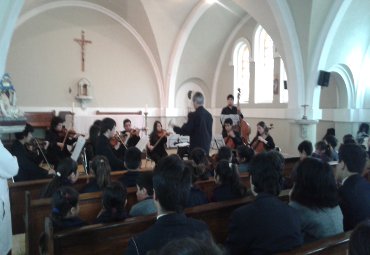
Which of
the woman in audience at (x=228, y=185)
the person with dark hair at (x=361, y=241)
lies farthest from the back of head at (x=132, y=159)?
the person with dark hair at (x=361, y=241)

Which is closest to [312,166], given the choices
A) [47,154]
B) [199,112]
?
[199,112]

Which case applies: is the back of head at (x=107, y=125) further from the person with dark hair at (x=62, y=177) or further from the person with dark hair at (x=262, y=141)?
the person with dark hair at (x=262, y=141)

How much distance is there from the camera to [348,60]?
9.17m

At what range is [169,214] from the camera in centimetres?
173

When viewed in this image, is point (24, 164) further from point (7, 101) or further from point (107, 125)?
Result: point (107, 125)

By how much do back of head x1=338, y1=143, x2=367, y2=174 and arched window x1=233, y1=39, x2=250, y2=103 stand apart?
10208mm

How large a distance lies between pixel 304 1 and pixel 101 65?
8.09 m

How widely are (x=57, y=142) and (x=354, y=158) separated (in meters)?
5.40

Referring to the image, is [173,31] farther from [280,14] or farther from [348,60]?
[348,60]

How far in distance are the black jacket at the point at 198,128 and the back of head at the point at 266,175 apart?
11.0 ft

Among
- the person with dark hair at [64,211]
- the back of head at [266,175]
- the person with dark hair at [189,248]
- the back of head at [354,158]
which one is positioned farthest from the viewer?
the back of head at [354,158]

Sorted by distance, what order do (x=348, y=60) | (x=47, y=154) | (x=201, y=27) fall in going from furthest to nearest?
1. (x=201, y=27)
2. (x=348, y=60)
3. (x=47, y=154)

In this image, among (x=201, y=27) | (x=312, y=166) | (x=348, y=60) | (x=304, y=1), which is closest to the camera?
(x=312, y=166)

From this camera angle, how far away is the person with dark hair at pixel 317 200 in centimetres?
228
